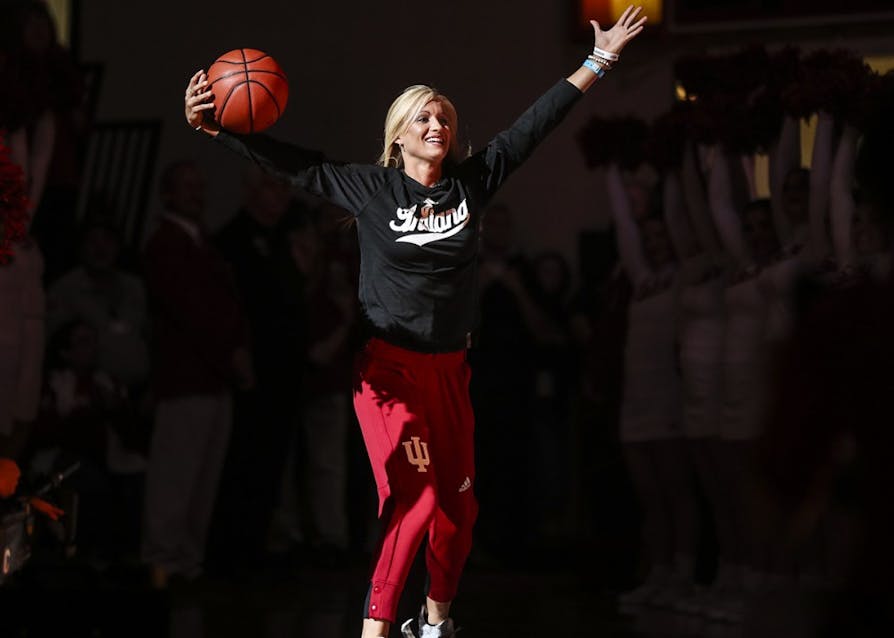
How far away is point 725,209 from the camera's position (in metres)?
6.54

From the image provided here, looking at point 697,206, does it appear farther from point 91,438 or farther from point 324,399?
Answer: point 91,438

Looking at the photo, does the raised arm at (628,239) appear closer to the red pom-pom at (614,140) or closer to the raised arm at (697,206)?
the red pom-pom at (614,140)

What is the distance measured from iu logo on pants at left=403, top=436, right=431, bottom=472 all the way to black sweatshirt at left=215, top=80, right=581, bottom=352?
0.89 ft

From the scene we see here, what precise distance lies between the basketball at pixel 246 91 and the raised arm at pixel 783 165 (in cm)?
227

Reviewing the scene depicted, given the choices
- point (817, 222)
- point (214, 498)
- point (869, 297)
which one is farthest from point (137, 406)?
point (869, 297)

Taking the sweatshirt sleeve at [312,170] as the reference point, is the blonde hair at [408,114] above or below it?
above

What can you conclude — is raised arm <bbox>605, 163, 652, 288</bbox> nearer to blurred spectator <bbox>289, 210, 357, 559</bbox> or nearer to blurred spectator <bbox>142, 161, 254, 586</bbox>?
blurred spectator <bbox>289, 210, 357, 559</bbox>

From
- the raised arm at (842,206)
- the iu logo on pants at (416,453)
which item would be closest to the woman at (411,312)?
the iu logo on pants at (416,453)

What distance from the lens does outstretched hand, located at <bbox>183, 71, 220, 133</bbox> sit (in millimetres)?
4664

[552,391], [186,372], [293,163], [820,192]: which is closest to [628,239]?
[820,192]

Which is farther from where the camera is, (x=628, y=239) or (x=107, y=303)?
(x=107, y=303)

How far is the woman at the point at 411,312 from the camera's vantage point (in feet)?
15.2

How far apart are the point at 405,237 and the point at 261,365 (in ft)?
11.2

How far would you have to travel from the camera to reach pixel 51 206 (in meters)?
8.47
